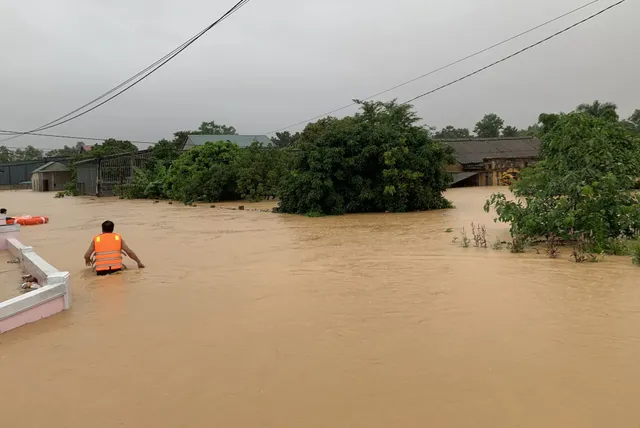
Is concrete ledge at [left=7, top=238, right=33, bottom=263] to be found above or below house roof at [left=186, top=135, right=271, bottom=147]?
below

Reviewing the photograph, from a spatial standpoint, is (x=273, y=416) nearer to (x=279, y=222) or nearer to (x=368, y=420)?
(x=368, y=420)

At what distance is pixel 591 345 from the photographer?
16.1 feet

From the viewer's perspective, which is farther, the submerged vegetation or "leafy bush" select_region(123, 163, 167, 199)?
"leafy bush" select_region(123, 163, 167, 199)

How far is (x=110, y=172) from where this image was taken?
41938 mm

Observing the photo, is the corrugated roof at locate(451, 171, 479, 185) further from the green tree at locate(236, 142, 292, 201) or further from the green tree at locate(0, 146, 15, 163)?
Result: the green tree at locate(0, 146, 15, 163)

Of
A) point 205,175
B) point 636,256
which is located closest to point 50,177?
point 205,175

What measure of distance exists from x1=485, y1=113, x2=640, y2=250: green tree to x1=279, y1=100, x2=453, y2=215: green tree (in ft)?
28.1

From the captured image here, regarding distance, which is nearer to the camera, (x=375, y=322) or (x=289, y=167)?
(x=375, y=322)

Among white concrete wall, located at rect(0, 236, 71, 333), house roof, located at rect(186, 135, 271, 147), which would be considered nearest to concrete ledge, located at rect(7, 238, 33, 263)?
white concrete wall, located at rect(0, 236, 71, 333)

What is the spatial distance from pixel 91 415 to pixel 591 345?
14.1 feet

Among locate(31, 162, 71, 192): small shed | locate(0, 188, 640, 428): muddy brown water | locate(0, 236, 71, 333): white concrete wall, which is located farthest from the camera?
locate(31, 162, 71, 192): small shed

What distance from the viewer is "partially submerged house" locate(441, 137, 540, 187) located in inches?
1513

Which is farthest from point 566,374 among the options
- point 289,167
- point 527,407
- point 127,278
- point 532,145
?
point 532,145

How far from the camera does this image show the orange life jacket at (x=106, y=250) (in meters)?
8.87
